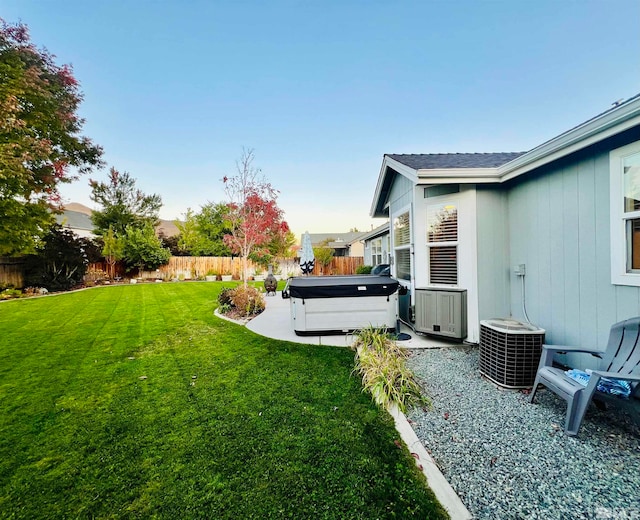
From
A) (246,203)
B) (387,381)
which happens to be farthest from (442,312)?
(246,203)

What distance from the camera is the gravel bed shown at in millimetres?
1683

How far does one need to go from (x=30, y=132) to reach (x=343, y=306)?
10.4m

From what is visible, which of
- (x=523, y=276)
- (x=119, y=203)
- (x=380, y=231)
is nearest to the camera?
(x=523, y=276)

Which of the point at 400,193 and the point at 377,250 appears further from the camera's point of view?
the point at 377,250

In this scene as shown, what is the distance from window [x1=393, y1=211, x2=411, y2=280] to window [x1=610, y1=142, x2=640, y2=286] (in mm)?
3188

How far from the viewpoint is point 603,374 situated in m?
2.16

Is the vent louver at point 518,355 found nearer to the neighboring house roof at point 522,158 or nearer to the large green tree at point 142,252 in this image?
the neighboring house roof at point 522,158

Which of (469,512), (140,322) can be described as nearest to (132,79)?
(140,322)

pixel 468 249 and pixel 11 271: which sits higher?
pixel 468 249

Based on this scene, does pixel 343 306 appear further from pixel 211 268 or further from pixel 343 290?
pixel 211 268

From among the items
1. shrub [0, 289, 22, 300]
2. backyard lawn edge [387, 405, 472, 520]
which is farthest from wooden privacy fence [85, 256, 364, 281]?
backyard lawn edge [387, 405, 472, 520]

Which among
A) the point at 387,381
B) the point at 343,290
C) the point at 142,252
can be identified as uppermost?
the point at 142,252

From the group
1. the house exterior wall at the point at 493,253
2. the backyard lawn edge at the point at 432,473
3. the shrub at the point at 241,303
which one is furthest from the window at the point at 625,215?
the shrub at the point at 241,303

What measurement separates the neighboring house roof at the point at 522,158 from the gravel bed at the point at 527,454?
294cm
